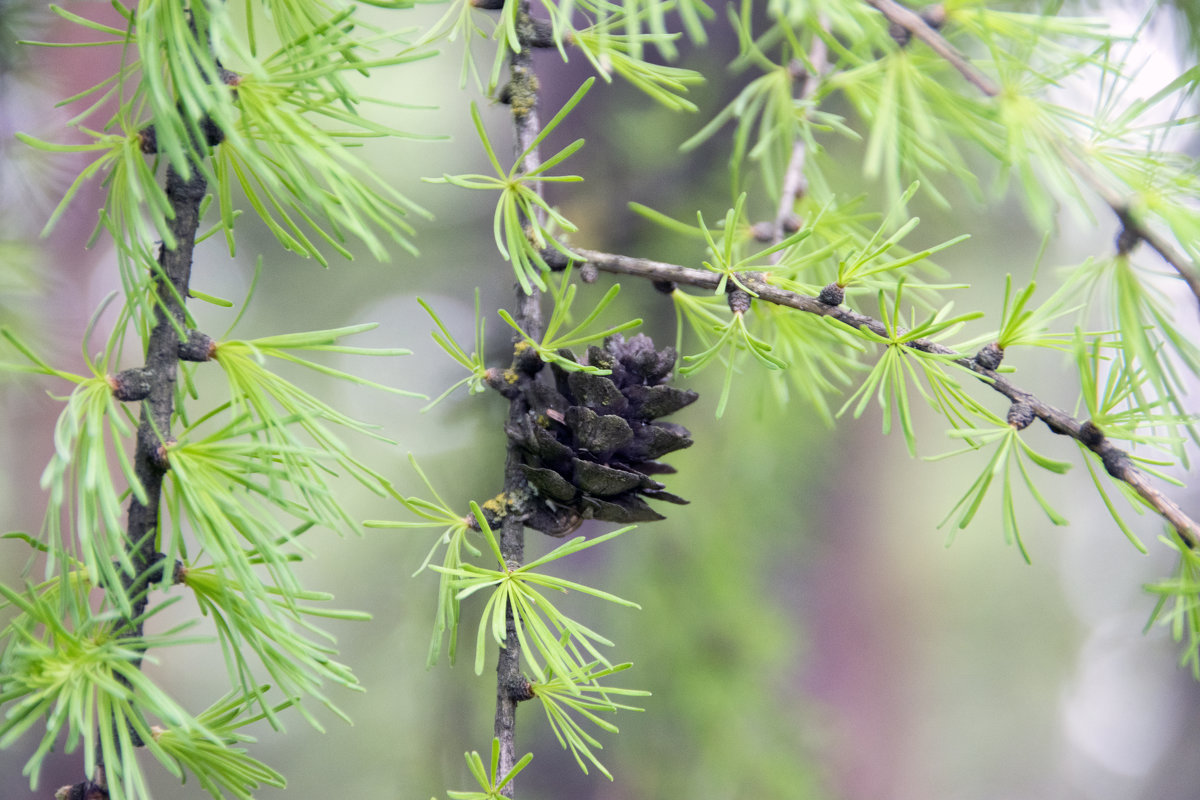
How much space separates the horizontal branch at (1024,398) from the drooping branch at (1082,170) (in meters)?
0.05

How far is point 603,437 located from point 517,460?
43mm

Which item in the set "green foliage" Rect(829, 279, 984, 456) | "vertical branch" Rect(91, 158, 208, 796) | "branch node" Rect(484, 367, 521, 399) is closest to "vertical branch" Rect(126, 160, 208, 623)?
"vertical branch" Rect(91, 158, 208, 796)

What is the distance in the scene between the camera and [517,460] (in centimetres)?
28

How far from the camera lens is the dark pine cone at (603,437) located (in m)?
0.26

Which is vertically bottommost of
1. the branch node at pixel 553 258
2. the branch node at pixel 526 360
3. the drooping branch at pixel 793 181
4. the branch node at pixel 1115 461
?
the branch node at pixel 1115 461

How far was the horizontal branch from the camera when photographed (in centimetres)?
24

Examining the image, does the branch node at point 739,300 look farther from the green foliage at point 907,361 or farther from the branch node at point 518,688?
the branch node at point 518,688

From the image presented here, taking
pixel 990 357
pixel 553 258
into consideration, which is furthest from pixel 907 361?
pixel 553 258

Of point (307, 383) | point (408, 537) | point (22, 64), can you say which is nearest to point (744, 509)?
point (408, 537)

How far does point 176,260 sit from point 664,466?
183 mm

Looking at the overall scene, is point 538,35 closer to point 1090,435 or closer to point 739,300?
point 739,300

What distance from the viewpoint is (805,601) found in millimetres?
739

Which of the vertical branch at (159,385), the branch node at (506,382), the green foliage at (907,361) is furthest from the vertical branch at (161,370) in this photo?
the green foliage at (907,361)

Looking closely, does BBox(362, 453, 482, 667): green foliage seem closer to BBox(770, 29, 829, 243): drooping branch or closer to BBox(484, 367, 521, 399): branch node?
BBox(484, 367, 521, 399): branch node
